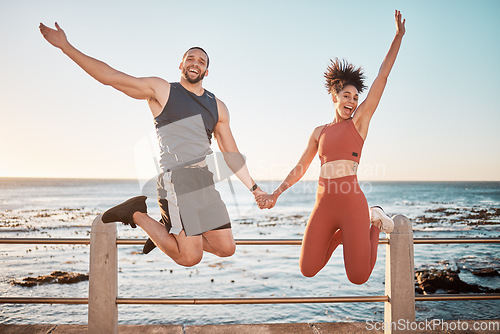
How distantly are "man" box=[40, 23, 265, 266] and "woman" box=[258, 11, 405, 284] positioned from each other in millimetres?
858

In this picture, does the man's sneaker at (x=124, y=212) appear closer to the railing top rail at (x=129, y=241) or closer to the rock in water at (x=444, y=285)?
the railing top rail at (x=129, y=241)

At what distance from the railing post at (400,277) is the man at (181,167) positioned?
156 cm

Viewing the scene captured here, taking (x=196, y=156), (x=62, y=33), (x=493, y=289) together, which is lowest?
(x=493, y=289)

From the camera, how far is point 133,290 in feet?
36.2

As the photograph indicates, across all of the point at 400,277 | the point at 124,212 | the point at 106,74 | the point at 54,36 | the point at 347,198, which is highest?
the point at 54,36

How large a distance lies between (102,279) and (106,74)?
1.81 m

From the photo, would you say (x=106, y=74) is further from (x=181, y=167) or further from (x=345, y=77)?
(x=345, y=77)

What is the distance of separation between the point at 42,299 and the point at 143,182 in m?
1.43

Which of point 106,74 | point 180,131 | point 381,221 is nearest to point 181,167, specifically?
point 180,131

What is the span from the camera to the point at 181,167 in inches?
126

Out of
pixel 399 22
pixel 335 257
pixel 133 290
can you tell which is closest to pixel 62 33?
pixel 399 22

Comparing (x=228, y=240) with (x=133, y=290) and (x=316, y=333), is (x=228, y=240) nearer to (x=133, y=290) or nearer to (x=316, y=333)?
(x=316, y=333)

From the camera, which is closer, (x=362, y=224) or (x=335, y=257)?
(x=362, y=224)

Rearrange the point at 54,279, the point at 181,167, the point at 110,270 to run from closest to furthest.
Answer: the point at 181,167 < the point at 110,270 < the point at 54,279
